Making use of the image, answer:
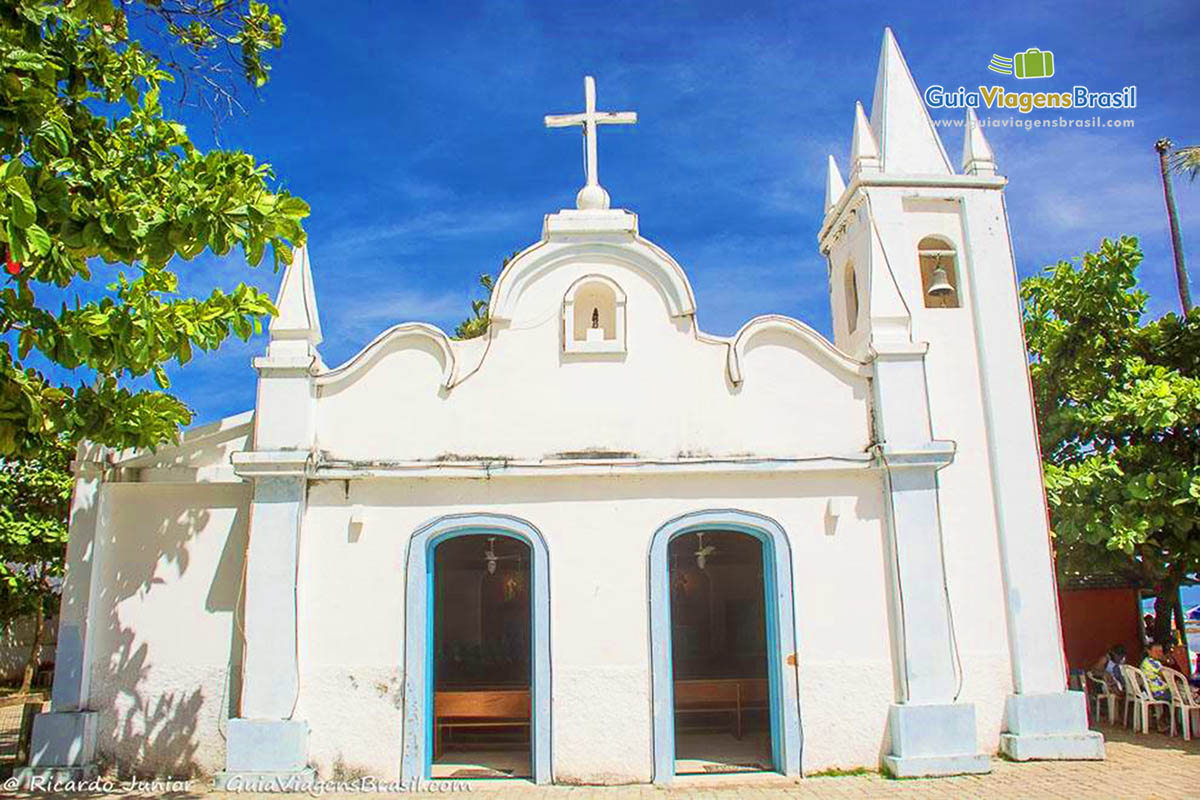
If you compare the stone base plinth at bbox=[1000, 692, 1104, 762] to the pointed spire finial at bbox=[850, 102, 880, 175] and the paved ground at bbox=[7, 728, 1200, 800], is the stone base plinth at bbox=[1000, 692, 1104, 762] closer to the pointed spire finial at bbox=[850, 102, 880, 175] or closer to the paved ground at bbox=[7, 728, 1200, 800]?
the paved ground at bbox=[7, 728, 1200, 800]

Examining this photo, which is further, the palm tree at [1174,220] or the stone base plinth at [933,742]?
the palm tree at [1174,220]

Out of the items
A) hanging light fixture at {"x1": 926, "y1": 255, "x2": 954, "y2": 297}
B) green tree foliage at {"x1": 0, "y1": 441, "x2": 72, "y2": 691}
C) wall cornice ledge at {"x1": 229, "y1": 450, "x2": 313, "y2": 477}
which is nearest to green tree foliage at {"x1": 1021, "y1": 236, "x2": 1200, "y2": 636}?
hanging light fixture at {"x1": 926, "y1": 255, "x2": 954, "y2": 297}

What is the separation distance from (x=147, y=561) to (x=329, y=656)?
246 cm

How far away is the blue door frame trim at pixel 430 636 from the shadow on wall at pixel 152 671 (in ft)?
6.63

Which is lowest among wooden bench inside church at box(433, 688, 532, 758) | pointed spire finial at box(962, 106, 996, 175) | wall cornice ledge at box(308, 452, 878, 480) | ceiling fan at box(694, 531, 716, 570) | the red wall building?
wooden bench inside church at box(433, 688, 532, 758)

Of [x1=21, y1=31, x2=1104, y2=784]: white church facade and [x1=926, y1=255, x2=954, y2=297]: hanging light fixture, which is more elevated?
[x1=926, y1=255, x2=954, y2=297]: hanging light fixture

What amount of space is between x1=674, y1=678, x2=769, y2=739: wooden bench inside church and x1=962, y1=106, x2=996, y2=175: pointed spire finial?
7.30 metres

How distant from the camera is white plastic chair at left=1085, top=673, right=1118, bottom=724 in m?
13.6

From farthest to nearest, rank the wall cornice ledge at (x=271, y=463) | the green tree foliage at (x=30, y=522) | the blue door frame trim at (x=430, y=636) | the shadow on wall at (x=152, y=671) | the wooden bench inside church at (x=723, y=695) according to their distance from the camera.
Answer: the green tree foliage at (x=30, y=522), the wooden bench inside church at (x=723, y=695), the shadow on wall at (x=152, y=671), the wall cornice ledge at (x=271, y=463), the blue door frame trim at (x=430, y=636)

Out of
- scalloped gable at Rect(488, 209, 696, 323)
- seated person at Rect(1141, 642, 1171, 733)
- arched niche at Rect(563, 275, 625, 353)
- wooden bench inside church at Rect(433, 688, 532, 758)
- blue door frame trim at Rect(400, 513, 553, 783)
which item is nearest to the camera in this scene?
blue door frame trim at Rect(400, 513, 553, 783)

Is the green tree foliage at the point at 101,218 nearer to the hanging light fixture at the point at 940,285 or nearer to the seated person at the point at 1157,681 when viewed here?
the hanging light fixture at the point at 940,285

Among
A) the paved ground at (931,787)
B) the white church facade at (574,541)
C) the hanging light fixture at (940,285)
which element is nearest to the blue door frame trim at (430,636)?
the white church facade at (574,541)

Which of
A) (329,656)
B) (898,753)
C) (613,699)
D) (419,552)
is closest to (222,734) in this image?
(329,656)

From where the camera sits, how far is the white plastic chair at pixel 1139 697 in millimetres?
12930
